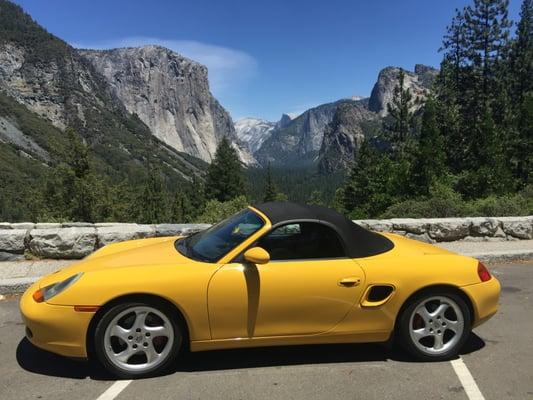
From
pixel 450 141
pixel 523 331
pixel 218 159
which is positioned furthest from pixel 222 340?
pixel 218 159

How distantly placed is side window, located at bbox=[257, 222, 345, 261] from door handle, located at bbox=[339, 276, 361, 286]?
8.7 inches

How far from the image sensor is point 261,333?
3.76 m

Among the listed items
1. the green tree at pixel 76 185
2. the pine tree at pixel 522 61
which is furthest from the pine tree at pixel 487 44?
the green tree at pixel 76 185

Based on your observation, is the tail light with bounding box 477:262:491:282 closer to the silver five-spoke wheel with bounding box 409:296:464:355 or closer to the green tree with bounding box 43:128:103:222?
the silver five-spoke wheel with bounding box 409:296:464:355

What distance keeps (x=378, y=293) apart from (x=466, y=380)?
94 centimetres

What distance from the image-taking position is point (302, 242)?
3.96 meters

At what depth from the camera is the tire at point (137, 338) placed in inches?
141

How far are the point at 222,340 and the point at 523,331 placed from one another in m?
3.16

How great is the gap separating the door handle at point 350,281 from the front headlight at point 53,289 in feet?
6.90

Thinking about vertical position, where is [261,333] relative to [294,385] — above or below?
above

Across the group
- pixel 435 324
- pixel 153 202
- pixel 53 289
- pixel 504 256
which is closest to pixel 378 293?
pixel 435 324

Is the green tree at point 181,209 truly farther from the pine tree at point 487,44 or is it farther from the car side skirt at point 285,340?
the car side skirt at point 285,340

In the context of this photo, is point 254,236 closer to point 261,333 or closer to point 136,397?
point 261,333

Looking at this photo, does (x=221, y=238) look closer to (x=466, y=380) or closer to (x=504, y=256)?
(x=466, y=380)
